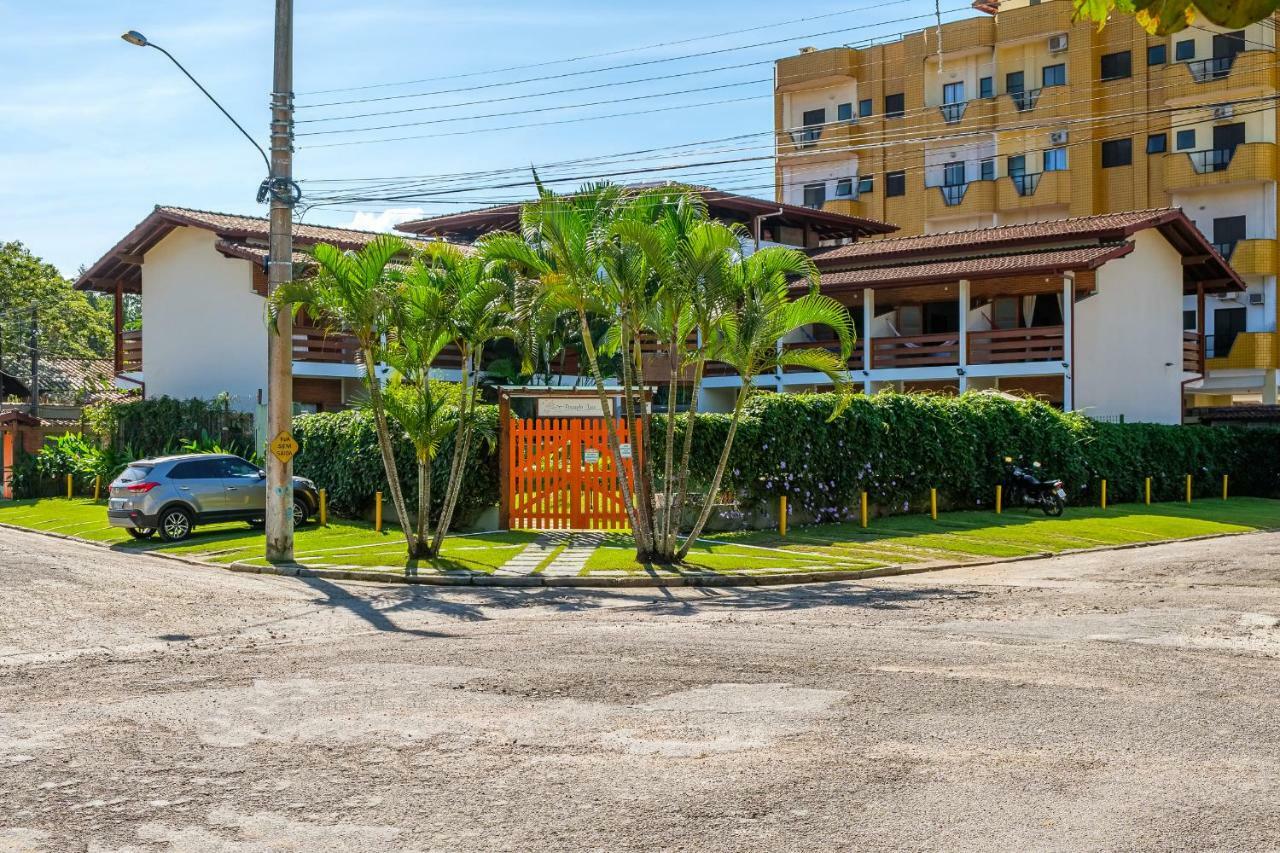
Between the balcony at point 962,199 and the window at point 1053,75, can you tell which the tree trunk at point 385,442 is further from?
the window at point 1053,75

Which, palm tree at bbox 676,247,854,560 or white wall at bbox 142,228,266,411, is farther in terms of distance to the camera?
white wall at bbox 142,228,266,411

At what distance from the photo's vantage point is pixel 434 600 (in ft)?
53.9

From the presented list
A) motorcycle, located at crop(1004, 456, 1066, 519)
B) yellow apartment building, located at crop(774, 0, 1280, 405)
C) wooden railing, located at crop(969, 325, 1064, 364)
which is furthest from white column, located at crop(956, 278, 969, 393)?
yellow apartment building, located at crop(774, 0, 1280, 405)

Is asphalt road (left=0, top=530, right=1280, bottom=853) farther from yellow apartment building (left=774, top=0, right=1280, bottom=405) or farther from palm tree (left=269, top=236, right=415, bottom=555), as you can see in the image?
yellow apartment building (left=774, top=0, right=1280, bottom=405)

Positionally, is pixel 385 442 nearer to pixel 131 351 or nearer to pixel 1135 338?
pixel 131 351

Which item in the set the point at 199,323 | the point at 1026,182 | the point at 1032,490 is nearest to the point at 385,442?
the point at 1032,490

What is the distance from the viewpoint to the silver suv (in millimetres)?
A: 25000

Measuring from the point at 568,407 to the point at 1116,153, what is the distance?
40.3 metres

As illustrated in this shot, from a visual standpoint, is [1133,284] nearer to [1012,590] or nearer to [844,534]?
[844,534]

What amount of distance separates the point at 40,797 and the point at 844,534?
61.8 feet

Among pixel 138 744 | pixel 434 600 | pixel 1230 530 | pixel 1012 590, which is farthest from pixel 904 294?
pixel 138 744

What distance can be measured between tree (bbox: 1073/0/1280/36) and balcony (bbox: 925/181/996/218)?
5860cm

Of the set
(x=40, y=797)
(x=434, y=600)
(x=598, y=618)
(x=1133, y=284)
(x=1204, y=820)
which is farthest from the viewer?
(x=1133, y=284)

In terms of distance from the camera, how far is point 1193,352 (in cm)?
4628
